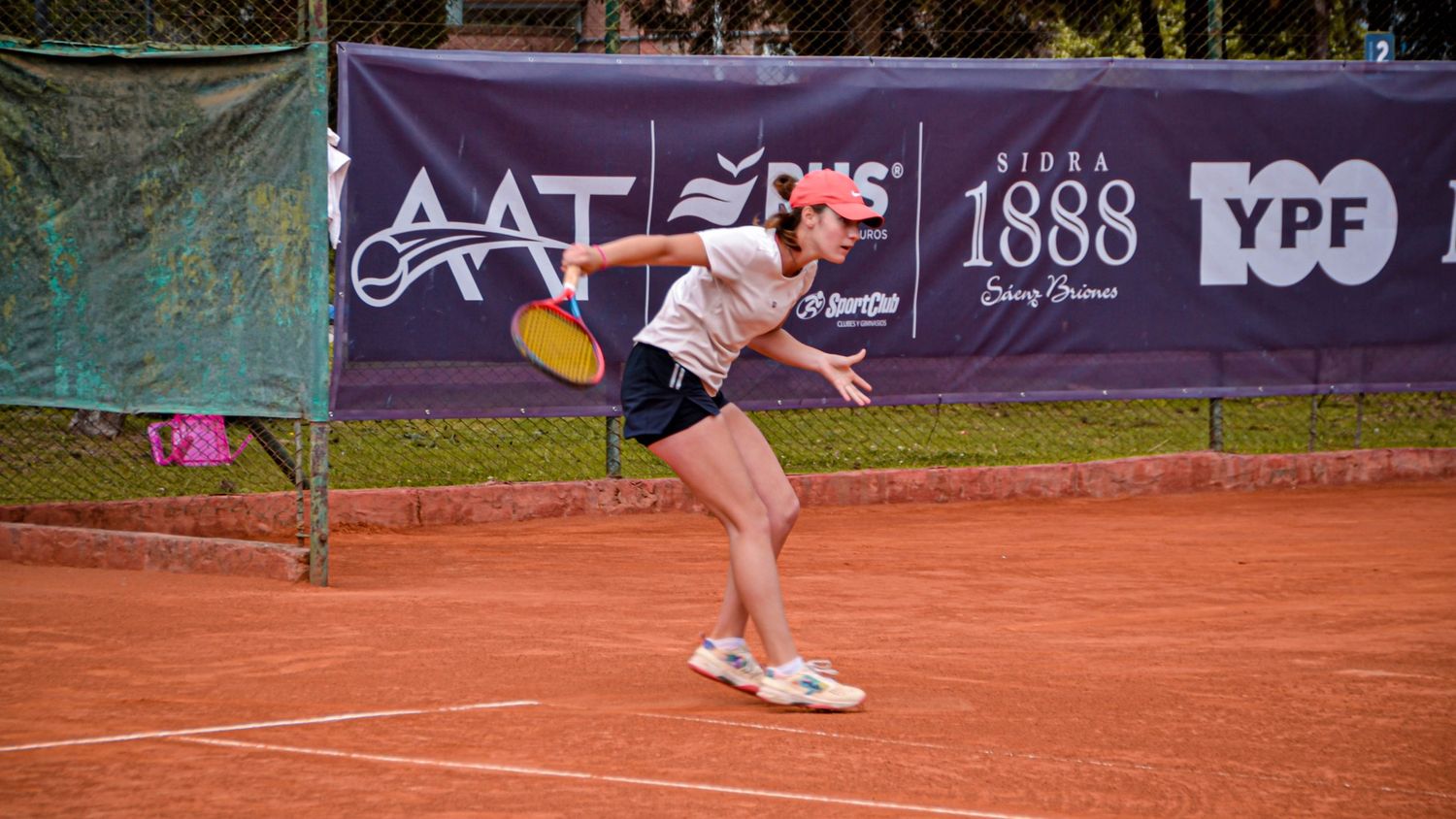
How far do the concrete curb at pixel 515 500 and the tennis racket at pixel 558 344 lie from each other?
2.50m

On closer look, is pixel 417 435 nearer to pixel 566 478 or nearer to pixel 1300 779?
pixel 566 478

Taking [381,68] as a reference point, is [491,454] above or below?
below

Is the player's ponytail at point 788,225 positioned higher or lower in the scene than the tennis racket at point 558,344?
higher

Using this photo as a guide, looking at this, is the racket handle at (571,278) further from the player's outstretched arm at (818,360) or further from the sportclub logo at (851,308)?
the sportclub logo at (851,308)

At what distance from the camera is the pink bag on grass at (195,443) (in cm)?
896

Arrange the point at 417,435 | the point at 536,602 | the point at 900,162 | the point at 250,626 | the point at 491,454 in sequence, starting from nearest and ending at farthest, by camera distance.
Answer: the point at 250,626 < the point at 536,602 < the point at 900,162 < the point at 491,454 < the point at 417,435

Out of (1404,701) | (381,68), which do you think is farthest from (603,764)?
(381,68)

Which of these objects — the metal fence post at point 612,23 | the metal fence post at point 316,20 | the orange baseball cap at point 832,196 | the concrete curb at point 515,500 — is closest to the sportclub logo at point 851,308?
the concrete curb at point 515,500

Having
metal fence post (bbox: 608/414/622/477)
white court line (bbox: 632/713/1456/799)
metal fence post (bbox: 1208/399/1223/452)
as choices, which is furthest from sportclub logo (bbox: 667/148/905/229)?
white court line (bbox: 632/713/1456/799)

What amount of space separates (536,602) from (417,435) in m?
4.53

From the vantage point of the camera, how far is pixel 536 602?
6492 mm

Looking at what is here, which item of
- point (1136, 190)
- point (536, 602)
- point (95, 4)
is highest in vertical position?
point (95, 4)

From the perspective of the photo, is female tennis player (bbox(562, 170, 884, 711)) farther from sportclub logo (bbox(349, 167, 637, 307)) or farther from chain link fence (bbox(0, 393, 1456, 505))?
sportclub logo (bbox(349, 167, 637, 307))

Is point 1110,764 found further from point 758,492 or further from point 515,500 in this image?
point 515,500
